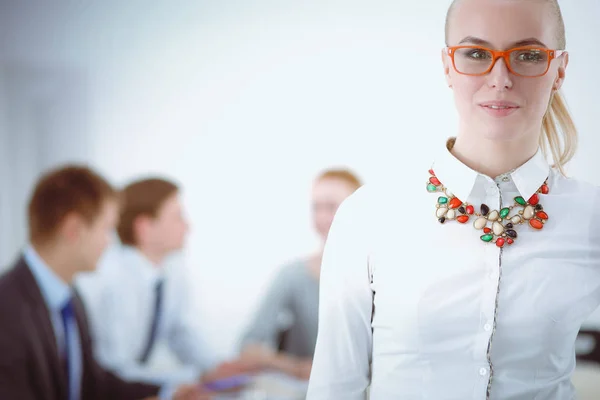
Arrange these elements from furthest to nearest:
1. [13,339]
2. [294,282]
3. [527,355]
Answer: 1. [294,282]
2. [13,339]
3. [527,355]

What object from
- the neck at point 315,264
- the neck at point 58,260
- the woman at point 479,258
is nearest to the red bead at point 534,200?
the woman at point 479,258

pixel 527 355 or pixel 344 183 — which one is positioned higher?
pixel 344 183

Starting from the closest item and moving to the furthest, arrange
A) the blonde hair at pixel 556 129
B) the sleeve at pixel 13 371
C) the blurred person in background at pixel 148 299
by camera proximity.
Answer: the blonde hair at pixel 556 129, the sleeve at pixel 13 371, the blurred person in background at pixel 148 299

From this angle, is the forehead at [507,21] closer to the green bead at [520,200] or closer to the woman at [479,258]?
the woman at [479,258]

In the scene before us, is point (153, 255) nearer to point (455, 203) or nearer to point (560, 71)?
point (455, 203)

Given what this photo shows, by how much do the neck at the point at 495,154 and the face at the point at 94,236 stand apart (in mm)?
1267

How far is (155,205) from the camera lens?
2.10 metres

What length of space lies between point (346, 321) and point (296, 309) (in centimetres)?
85

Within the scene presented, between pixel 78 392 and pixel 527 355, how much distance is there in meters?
1.41

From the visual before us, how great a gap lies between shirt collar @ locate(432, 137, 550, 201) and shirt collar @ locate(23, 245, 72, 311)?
1.28 metres

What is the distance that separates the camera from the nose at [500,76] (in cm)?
114

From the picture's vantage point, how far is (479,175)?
120cm

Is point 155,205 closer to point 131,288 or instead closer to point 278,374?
point 131,288

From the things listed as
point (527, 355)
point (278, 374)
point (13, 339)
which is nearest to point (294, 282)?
point (278, 374)
